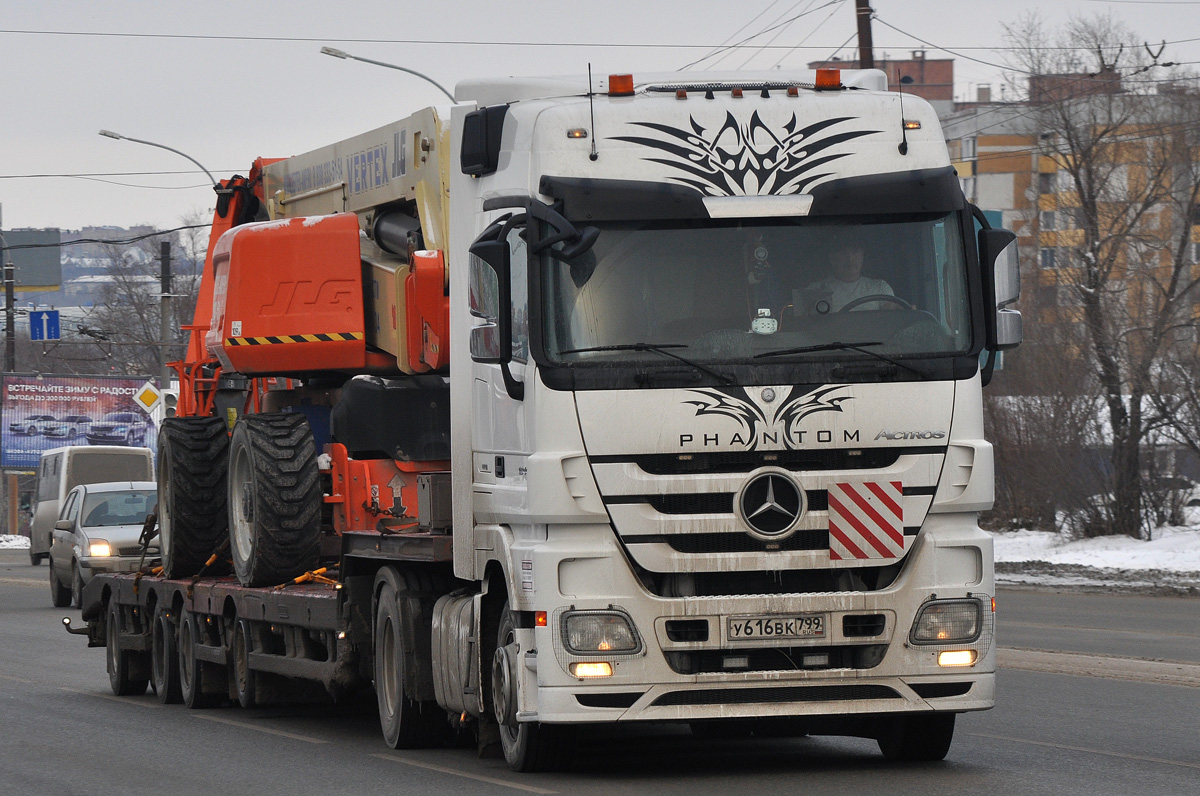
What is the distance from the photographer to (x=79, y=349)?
104 metres

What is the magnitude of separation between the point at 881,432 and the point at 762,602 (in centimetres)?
96

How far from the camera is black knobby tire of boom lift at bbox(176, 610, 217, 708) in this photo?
1473 centimetres

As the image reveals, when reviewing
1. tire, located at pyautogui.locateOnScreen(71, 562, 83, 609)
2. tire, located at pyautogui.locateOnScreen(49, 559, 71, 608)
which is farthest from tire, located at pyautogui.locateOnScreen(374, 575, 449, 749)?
tire, located at pyautogui.locateOnScreen(49, 559, 71, 608)

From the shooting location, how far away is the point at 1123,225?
33781 mm

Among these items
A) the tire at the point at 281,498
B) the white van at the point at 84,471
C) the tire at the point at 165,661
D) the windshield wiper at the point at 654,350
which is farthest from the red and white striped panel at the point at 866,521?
the white van at the point at 84,471

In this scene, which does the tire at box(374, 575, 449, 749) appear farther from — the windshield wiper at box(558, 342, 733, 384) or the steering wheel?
the steering wheel

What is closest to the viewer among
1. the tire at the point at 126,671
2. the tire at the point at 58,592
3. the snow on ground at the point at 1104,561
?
the tire at the point at 126,671

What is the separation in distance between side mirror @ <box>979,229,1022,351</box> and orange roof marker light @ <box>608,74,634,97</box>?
186 cm

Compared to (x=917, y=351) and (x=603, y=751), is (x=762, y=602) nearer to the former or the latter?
(x=917, y=351)

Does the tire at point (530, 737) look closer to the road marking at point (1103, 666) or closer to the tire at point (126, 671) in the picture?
the road marking at point (1103, 666)

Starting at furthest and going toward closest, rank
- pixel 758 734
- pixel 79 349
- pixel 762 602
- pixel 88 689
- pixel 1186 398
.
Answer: pixel 79 349 → pixel 1186 398 → pixel 88 689 → pixel 758 734 → pixel 762 602

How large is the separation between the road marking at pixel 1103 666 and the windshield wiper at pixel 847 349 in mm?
5560

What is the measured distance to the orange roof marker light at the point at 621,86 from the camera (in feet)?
31.0

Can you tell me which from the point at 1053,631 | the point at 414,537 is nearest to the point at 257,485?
the point at 414,537
